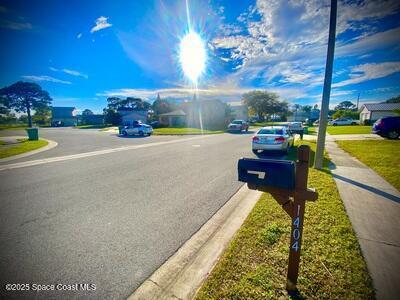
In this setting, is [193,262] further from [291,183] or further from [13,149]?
[13,149]

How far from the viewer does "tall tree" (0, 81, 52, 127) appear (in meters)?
73.2

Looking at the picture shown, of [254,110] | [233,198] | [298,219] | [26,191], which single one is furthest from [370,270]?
[254,110]

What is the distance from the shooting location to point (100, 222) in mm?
3838

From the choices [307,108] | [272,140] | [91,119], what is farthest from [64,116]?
[307,108]

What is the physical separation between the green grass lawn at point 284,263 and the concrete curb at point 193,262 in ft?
0.51

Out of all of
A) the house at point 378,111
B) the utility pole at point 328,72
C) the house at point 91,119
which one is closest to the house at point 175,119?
the utility pole at point 328,72

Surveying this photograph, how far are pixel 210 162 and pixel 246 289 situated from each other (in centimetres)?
670

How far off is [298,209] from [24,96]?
340ft

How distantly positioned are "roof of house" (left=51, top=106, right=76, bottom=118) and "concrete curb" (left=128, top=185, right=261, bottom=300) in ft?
315

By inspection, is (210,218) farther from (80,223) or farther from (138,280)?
(80,223)

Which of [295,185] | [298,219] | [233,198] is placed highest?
[295,185]

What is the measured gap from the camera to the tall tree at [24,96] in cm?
7325

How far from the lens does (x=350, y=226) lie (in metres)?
3.38

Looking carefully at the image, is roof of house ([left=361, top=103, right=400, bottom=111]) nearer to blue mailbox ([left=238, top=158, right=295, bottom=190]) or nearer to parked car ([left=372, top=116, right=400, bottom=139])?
parked car ([left=372, top=116, right=400, bottom=139])
